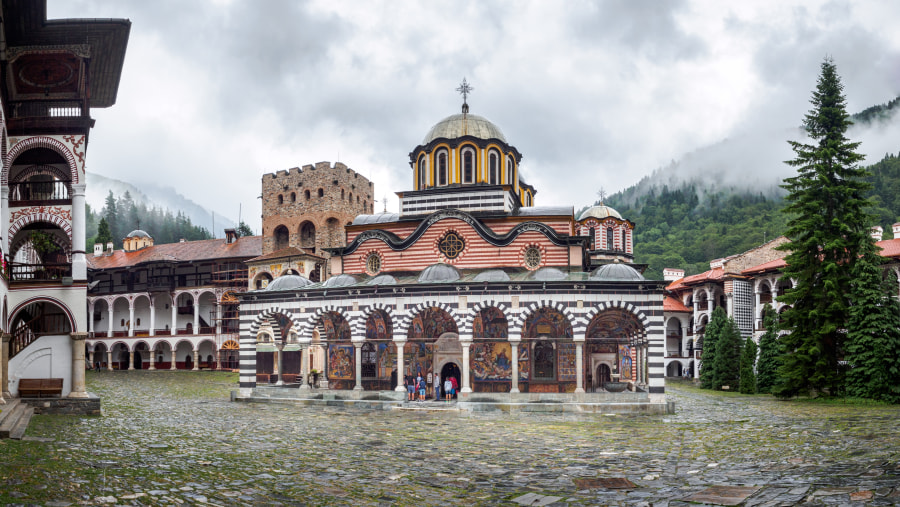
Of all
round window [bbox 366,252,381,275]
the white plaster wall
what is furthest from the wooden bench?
round window [bbox 366,252,381,275]

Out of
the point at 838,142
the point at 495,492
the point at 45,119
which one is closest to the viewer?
the point at 495,492

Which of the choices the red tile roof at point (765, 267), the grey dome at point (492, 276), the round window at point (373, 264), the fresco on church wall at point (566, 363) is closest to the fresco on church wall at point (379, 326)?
the round window at point (373, 264)

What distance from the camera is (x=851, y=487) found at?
30.5 ft

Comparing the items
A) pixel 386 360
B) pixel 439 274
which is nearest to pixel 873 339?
pixel 439 274

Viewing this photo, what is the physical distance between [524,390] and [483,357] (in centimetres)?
187

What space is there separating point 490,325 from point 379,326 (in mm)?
4825

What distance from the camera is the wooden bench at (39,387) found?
18297 millimetres

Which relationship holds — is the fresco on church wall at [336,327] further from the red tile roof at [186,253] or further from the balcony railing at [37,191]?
the red tile roof at [186,253]

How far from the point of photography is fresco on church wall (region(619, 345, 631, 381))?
3282 cm

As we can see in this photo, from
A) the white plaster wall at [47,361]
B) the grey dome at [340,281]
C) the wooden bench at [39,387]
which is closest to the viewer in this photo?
the wooden bench at [39,387]

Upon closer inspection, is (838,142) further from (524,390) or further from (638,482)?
(638,482)

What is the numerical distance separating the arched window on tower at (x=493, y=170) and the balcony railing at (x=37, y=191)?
1629 centimetres

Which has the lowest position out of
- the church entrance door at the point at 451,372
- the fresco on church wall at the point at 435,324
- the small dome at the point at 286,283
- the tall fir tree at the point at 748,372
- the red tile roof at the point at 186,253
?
the tall fir tree at the point at 748,372

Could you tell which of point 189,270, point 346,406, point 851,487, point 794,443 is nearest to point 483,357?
point 346,406
